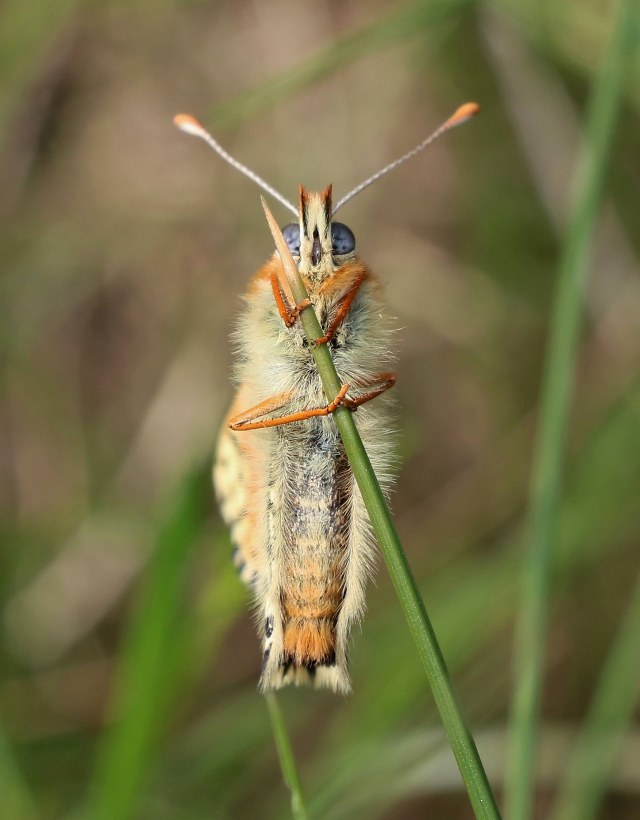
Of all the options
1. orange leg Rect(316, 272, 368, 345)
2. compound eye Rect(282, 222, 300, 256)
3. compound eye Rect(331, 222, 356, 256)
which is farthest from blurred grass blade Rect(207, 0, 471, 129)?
orange leg Rect(316, 272, 368, 345)

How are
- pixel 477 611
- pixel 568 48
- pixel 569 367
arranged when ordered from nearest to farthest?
pixel 569 367 < pixel 477 611 < pixel 568 48

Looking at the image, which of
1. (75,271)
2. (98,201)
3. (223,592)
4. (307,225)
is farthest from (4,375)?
(307,225)

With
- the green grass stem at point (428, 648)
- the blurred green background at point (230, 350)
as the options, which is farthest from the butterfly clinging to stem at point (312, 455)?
the blurred green background at point (230, 350)

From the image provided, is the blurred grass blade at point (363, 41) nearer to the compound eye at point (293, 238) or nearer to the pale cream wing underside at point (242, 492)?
the compound eye at point (293, 238)

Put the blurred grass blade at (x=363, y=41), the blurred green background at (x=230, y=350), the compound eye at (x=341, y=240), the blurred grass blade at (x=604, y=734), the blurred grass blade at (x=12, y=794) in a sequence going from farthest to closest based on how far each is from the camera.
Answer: the blurred green background at (x=230, y=350) → the blurred grass blade at (x=12, y=794) → the blurred grass blade at (x=363, y=41) → the blurred grass blade at (x=604, y=734) → the compound eye at (x=341, y=240)

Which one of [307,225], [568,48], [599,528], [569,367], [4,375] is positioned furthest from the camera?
[4,375]

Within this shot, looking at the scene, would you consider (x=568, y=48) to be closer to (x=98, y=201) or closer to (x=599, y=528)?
(x=599, y=528)
